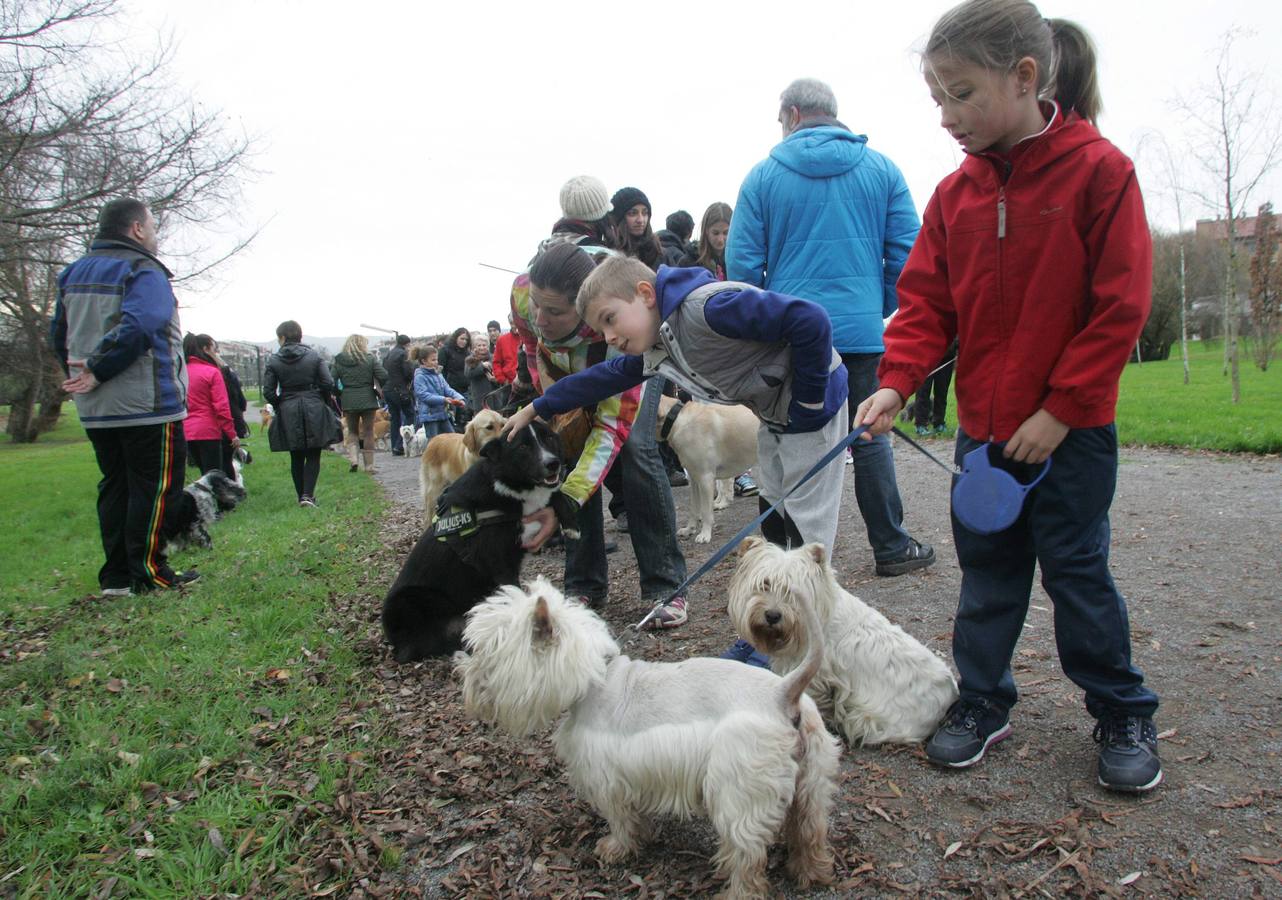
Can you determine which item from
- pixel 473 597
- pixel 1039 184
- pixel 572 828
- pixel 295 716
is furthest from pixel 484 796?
pixel 1039 184

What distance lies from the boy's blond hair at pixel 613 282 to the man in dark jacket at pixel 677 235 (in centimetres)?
447

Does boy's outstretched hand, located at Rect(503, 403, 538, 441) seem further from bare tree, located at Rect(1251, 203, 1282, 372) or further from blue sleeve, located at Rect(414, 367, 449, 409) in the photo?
bare tree, located at Rect(1251, 203, 1282, 372)

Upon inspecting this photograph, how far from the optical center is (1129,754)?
2.43 m

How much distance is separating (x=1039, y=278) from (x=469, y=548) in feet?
10.3

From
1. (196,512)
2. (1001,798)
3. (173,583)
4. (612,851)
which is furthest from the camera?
(196,512)

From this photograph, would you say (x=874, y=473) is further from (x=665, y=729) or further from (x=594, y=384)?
(x=665, y=729)

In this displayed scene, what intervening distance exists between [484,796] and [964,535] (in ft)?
6.55

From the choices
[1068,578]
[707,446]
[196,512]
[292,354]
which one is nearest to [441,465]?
[196,512]

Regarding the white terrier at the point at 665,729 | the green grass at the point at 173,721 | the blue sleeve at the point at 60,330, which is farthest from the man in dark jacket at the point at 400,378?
the white terrier at the point at 665,729

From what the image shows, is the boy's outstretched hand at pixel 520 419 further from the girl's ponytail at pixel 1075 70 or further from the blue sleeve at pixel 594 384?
the girl's ponytail at pixel 1075 70

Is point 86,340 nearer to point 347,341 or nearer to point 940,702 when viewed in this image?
point 940,702

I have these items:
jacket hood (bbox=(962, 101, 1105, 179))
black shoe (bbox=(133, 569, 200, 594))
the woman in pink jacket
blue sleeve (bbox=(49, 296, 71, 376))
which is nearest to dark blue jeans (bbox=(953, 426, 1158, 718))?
jacket hood (bbox=(962, 101, 1105, 179))

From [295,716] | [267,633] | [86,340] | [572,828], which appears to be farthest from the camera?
[86,340]

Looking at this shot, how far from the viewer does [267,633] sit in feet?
15.3
